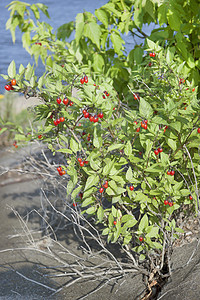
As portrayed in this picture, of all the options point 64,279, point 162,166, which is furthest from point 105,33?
point 64,279

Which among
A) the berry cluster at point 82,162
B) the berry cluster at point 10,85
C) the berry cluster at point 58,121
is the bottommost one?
the berry cluster at point 82,162

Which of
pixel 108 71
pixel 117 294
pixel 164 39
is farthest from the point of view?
pixel 108 71

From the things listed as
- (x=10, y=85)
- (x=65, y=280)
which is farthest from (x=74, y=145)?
(x=65, y=280)

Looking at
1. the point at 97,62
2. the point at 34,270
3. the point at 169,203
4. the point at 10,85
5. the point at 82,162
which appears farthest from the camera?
the point at 97,62

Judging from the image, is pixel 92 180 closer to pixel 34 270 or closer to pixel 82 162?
pixel 82 162

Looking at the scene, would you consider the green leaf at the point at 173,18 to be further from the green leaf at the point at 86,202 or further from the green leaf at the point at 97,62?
the green leaf at the point at 86,202

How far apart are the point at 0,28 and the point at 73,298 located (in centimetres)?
272

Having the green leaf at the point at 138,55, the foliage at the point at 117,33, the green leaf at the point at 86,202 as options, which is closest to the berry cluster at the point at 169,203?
the green leaf at the point at 86,202

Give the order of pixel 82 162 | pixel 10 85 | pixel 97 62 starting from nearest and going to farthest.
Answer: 1. pixel 10 85
2. pixel 82 162
3. pixel 97 62

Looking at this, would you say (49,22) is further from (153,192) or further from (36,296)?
(36,296)

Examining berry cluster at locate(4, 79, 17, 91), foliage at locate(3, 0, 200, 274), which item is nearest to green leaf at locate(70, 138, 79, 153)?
foliage at locate(3, 0, 200, 274)

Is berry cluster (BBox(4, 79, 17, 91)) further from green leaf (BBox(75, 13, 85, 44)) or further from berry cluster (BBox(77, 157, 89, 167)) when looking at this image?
green leaf (BBox(75, 13, 85, 44))

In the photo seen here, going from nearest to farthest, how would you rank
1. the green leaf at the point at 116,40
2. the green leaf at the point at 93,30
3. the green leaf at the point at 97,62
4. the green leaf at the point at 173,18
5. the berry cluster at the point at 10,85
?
the berry cluster at the point at 10,85 → the green leaf at the point at 173,18 → the green leaf at the point at 93,30 → the green leaf at the point at 116,40 → the green leaf at the point at 97,62

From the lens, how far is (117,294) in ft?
7.16
